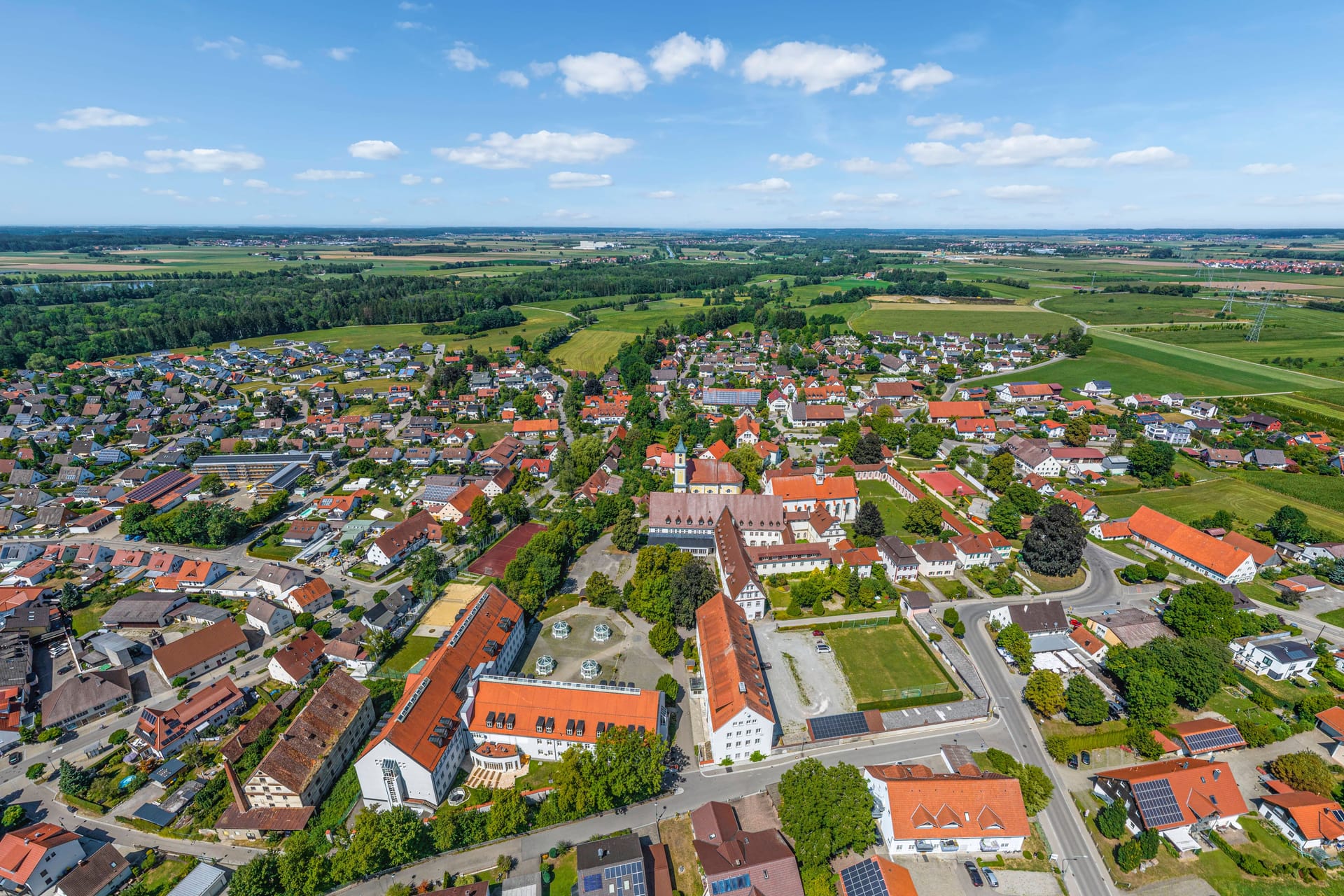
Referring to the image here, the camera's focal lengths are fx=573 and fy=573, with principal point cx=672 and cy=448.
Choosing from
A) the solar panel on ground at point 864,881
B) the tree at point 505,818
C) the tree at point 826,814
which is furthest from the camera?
the tree at point 505,818

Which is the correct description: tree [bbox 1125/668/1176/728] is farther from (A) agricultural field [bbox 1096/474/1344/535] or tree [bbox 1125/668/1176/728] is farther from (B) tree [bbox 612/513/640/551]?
(B) tree [bbox 612/513/640/551]

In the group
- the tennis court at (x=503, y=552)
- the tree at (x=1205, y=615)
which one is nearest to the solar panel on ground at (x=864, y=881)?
the tree at (x=1205, y=615)

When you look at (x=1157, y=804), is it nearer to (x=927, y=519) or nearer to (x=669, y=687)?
(x=669, y=687)

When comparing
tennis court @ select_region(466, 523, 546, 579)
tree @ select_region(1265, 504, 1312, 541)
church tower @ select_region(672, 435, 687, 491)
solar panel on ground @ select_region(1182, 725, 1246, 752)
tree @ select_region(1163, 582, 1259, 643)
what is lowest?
solar panel on ground @ select_region(1182, 725, 1246, 752)

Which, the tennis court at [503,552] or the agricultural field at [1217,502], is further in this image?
the agricultural field at [1217,502]

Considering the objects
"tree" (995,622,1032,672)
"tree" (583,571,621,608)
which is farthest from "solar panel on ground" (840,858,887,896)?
"tree" (583,571,621,608)

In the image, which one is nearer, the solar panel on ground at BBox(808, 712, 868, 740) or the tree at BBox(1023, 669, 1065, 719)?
the solar panel on ground at BBox(808, 712, 868, 740)

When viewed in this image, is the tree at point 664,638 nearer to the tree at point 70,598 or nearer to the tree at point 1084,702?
the tree at point 1084,702
